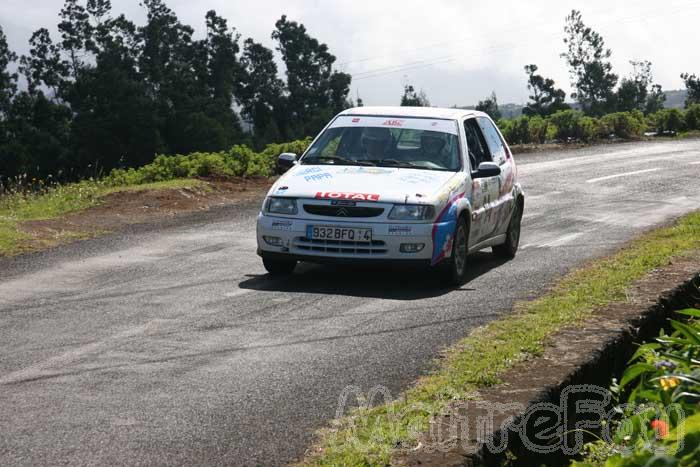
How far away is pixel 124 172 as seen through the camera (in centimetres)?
2341

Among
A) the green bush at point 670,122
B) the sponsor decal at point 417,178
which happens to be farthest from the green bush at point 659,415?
the green bush at point 670,122

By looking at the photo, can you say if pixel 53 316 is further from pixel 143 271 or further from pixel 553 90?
pixel 553 90

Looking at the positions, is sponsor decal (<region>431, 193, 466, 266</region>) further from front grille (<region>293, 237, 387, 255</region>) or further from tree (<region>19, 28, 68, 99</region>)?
tree (<region>19, 28, 68, 99</region>)

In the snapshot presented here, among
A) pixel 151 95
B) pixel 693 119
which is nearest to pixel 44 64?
pixel 151 95

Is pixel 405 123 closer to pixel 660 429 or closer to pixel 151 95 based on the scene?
pixel 660 429

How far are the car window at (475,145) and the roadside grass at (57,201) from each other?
549 centimetres

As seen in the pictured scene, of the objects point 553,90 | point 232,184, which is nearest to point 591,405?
point 232,184

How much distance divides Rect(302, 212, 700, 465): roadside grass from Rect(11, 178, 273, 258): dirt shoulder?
22.6 feet

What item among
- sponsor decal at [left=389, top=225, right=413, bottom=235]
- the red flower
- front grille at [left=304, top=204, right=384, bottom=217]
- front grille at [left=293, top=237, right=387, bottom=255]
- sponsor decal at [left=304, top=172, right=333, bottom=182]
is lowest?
the red flower

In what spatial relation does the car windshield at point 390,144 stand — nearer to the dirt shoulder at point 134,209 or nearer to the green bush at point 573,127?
the dirt shoulder at point 134,209

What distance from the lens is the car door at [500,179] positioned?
13497mm

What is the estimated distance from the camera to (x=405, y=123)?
13055 mm

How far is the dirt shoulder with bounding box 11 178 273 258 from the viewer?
15.7 m

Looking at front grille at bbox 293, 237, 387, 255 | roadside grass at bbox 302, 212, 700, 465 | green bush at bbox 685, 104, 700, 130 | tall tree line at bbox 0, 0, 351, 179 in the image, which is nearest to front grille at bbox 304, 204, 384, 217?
front grille at bbox 293, 237, 387, 255
